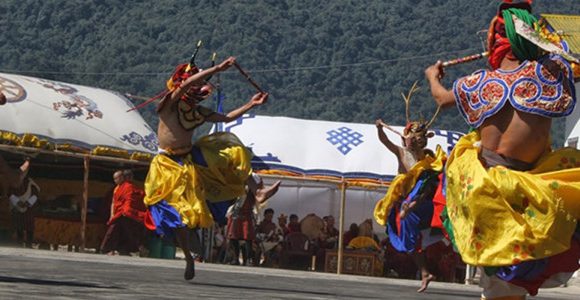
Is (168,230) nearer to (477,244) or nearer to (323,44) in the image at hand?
(477,244)

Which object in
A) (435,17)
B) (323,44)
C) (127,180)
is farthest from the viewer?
(435,17)

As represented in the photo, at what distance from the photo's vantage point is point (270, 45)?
99.5m

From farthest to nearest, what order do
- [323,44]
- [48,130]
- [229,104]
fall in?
[323,44] < [229,104] < [48,130]

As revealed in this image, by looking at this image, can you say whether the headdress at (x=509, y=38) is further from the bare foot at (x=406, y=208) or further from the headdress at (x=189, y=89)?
the bare foot at (x=406, y=208)

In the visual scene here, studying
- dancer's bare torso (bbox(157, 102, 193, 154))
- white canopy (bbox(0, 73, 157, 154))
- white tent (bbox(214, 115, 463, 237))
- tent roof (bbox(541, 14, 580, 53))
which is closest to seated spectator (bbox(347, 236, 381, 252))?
white tent (bbox(214, 115, 463, 237))

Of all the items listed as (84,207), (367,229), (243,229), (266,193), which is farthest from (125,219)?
(266,193)

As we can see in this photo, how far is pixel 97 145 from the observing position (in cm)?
2702

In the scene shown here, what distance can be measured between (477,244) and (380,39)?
97691 millimetres

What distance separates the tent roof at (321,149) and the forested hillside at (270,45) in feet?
193

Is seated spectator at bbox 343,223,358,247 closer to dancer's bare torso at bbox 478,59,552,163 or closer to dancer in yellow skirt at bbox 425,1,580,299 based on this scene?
dancer in yellow skirt at bbox 425,1,580,299

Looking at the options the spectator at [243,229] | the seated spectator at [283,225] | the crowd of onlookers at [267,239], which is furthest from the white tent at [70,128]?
the seated spectator at [283,225]

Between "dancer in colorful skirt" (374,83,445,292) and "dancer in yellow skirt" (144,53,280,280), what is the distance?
2.05 meters

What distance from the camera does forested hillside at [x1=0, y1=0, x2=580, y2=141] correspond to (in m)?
93.2

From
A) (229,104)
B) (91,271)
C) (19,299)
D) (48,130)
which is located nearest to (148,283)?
(91,271)
